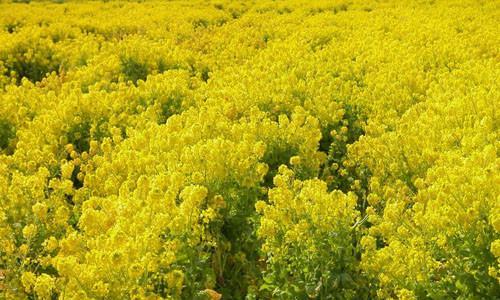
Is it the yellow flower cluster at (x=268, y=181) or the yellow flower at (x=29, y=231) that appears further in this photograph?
the yellow flower at (x=29, y=231)

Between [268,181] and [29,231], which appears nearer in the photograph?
[29,231]

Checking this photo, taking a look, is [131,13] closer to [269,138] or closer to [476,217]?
[269,138]

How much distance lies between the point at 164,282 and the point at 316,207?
3.30 feet

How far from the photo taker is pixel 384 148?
5.03 metres

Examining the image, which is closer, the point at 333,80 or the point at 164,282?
the point at 164,282

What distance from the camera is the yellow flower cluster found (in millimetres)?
3398

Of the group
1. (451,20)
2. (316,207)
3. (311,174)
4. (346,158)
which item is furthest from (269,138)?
(451,20)

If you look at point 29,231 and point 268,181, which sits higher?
point 29,231

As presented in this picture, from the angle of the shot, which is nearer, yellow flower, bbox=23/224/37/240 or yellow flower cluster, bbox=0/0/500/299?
yellow flower cluster, bbox=0/0/500/299

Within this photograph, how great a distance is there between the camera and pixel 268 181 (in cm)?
526

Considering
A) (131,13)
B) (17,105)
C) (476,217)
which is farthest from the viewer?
(131,13)

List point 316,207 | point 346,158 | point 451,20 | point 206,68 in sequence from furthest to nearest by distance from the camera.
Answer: point 451,20 < point 206,68 < point 346,158 < point 316,207

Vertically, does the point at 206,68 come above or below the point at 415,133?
below

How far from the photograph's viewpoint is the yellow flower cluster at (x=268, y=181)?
11.1 feet
